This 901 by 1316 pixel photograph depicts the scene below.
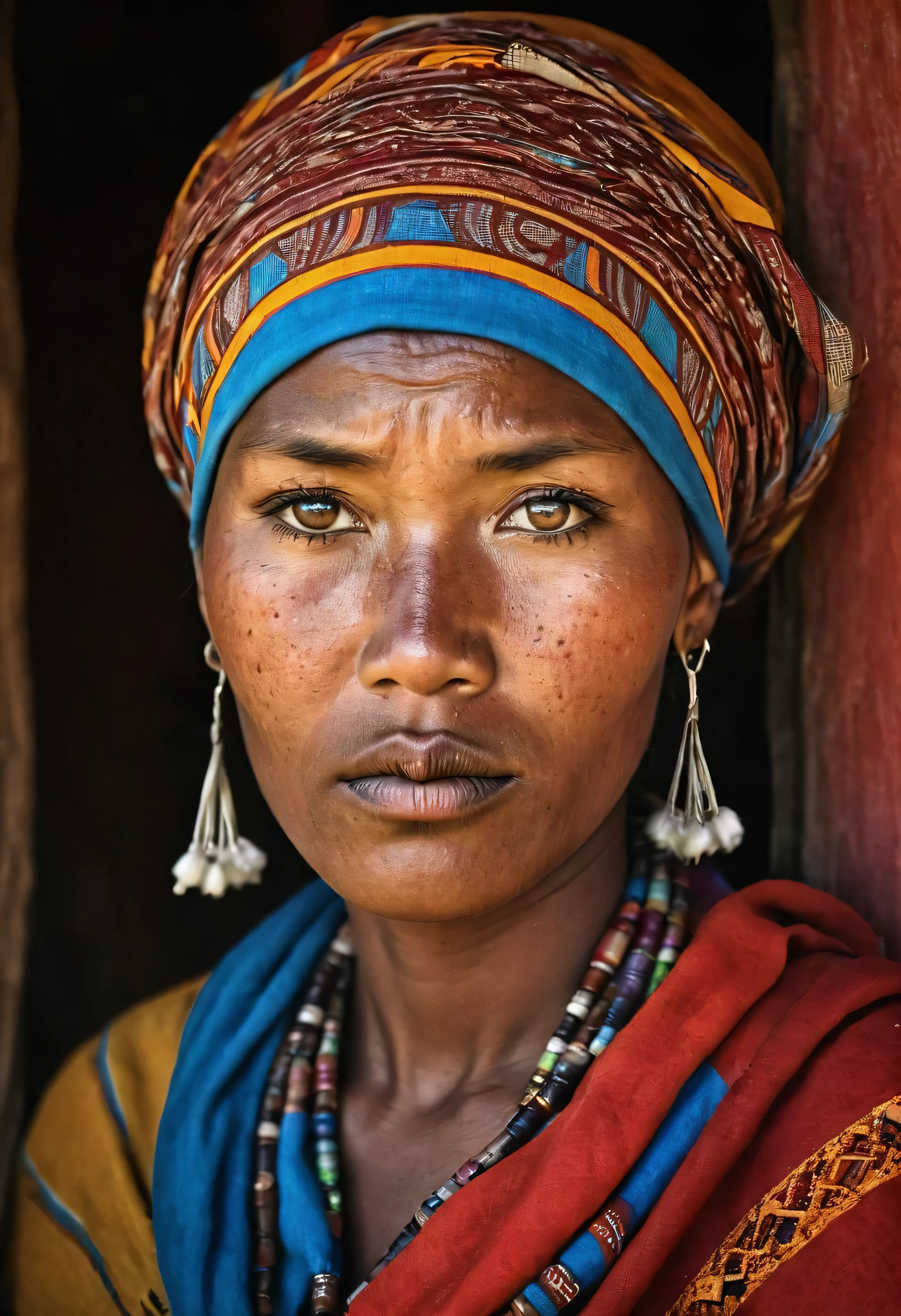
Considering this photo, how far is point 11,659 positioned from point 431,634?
116 centimetres

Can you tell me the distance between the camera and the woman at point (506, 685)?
1445mm

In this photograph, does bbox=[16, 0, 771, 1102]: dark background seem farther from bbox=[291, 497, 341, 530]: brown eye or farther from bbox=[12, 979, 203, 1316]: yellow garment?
bbox=[291, 497, 341, 530]: brown eye

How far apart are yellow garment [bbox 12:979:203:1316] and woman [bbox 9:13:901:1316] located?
1cm

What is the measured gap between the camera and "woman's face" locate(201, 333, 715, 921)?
4.89 ft

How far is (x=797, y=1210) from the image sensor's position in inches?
54.8

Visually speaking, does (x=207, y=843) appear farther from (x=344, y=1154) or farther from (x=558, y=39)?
(x=558, y=39)

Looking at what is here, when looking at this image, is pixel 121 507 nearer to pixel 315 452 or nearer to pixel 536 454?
pixel 315 452

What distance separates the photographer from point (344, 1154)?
1.85m

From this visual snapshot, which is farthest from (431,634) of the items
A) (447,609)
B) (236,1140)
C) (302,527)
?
(236,1140)

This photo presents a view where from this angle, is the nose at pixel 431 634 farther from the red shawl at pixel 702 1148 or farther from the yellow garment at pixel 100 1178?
the yellow garment at pixel 100 1178

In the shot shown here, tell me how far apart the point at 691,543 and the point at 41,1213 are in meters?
1.55

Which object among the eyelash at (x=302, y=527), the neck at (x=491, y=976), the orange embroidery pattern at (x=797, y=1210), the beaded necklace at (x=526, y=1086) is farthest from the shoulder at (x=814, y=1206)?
the eyelash at (x=302, y=527)

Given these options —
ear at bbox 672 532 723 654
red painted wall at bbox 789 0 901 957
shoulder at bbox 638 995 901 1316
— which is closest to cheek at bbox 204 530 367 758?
ear at bbox 672 532 723 654

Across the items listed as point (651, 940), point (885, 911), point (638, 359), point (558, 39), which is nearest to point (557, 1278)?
point (651, 940)
